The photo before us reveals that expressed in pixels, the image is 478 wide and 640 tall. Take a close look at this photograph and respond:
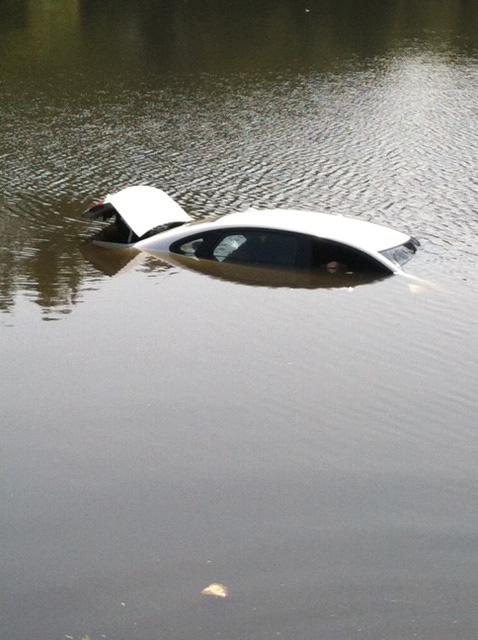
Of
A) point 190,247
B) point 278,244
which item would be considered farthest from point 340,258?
point 190,247

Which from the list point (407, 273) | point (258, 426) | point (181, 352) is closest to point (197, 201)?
point (407, 273)

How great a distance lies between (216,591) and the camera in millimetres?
8320

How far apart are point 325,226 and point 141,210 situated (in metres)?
3.16

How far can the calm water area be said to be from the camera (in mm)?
8344

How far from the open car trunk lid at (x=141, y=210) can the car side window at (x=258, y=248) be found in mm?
1349

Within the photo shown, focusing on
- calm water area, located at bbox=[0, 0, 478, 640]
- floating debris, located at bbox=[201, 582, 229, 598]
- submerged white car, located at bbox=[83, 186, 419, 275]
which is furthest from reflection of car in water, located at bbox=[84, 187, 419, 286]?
floating debris, located at bbox=[201, 582, 229, 598]

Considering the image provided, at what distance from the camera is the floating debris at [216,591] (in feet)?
27.1

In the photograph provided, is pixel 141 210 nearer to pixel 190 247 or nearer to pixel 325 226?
pixel 190 247

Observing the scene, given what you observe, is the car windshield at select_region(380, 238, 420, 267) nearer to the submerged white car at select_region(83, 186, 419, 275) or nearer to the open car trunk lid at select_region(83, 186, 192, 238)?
the submerged white car at select_region(83, 186, 419, 275)

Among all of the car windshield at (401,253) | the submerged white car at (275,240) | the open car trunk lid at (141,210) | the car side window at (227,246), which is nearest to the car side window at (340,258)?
the submerged white car at (275,240)

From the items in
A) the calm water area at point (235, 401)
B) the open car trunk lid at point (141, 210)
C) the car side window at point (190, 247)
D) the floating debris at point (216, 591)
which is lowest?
the floating debris at point (216, 591)

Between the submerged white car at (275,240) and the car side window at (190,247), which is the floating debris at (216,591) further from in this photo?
the car side window at (190,247)

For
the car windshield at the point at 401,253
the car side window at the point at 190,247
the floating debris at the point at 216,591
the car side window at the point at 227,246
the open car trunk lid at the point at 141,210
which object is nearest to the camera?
the floating debris at the point at 216,591

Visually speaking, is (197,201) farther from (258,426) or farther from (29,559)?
(29,559)
